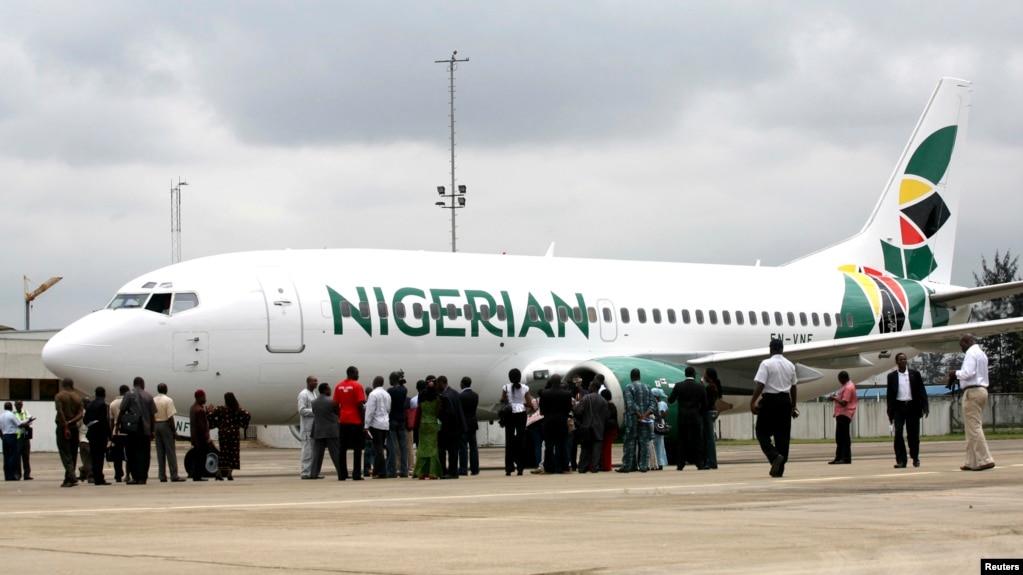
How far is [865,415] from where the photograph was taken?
172 ft

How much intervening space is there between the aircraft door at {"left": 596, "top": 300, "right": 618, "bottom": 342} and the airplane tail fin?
8.42 meters

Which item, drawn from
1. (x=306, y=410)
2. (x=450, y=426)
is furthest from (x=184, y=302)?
(x=450, y=426)

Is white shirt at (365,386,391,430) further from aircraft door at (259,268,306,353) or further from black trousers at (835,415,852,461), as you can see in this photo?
black trousers at (835,415,852,461)

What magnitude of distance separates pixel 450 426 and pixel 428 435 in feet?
1.84

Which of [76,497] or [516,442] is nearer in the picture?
[76,497]

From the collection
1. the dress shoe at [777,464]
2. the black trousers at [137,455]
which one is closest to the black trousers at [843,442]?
the dress shoe at [777,464]

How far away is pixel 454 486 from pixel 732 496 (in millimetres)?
4669

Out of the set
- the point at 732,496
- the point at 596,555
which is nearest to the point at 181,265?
the point at 732,496

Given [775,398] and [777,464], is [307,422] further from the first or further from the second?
[777,464]

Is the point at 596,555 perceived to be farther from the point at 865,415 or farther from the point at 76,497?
the point at 865,415

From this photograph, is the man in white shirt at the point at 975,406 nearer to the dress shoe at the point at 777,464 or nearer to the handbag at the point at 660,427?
the dress shoe at the point at 777,464

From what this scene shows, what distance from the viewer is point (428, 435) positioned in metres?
20.1

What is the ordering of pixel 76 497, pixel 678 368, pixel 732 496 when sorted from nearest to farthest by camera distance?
pixel 732 496 → pixel 76 497 → pixel 678 368

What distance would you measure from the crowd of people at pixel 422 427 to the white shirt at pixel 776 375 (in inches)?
55.9
